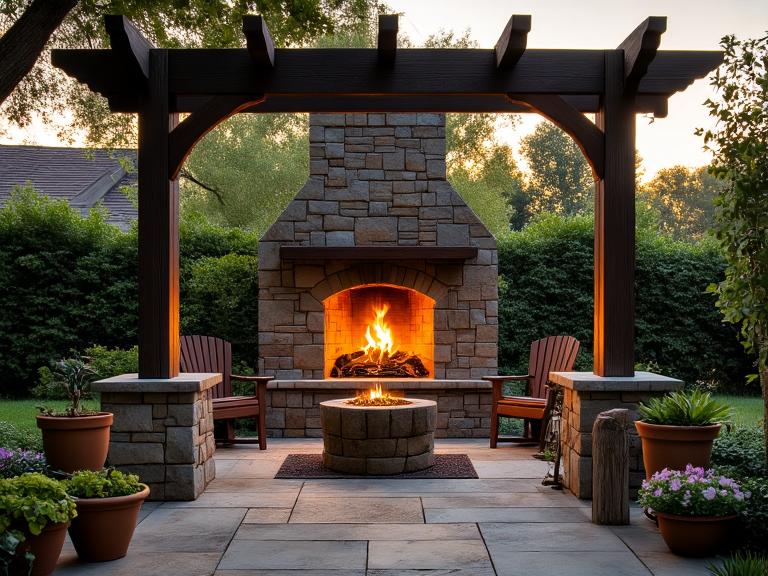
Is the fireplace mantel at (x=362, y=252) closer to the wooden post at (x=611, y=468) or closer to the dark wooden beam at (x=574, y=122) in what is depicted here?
the dark wooden beam at (x=574, y=122)

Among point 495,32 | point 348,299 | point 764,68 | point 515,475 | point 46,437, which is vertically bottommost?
point 515,475

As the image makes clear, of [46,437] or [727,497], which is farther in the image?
[46,437]

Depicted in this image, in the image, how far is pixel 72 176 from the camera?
16719 millimetres

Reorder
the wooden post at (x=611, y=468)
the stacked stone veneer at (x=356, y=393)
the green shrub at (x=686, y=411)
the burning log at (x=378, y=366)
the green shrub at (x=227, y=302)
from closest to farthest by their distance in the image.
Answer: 1. the wooden post at (x=611, y=468)
2. the green shrub at (x=686, y=411)
3. the stacked stone veneer at (x=356, y=393)
4. the burning log at (x=378, y=366)
5. the green shrub at (x=227, y=302)

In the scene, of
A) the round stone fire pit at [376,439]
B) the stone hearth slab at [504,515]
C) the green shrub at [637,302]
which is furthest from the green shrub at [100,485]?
the green shrub at [637,302]

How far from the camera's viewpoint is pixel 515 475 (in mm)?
5945

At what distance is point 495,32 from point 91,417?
36.0ft

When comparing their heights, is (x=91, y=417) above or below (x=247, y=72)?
below

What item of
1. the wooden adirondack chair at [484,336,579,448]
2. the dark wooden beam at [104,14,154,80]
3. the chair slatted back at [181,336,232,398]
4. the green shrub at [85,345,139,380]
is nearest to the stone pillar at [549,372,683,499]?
the wooden adirondack chair at [484,336,579,448]

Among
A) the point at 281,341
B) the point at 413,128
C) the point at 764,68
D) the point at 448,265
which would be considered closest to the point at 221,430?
the point at 281,341

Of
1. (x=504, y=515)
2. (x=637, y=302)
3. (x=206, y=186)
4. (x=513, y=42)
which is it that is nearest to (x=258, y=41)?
(x=513, y=42)

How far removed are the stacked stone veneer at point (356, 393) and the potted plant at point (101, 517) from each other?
12.8 ft

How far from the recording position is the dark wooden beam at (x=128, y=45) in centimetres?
476

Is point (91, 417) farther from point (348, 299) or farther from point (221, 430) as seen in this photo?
point (348, 299)
